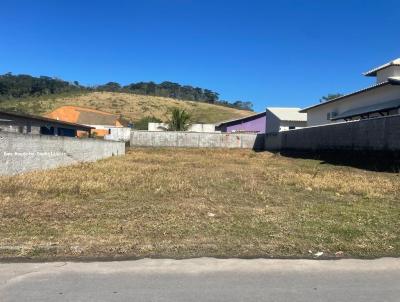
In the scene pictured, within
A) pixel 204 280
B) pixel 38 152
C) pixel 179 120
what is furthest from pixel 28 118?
pixel 179 120

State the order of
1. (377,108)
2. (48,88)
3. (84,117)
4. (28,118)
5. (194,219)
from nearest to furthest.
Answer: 1. (194,219)
2. (377,108)
3. (28,118)
4. (84,117)
5. (48,88)

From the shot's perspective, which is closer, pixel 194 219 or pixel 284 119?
pixel 194 219

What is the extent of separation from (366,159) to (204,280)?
20.4 meters

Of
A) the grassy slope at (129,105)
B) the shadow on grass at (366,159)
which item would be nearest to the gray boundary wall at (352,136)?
the shadow on grass at (366,159)

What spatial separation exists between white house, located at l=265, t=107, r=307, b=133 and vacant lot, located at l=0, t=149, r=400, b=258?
4400 cm

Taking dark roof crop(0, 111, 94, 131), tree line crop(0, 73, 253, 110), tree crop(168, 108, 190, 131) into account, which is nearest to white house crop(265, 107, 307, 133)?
tree crop(168, 108, 190, 131)

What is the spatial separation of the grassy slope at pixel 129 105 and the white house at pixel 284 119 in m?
52.2

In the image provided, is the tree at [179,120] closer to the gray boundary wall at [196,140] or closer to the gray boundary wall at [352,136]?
the gray boundary wall at [196,140]

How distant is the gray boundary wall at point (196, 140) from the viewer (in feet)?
181

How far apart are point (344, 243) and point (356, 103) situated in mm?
34286

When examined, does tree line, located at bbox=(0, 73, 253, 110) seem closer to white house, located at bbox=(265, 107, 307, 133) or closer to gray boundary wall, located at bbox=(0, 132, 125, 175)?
white house, located at bbox=(265, 107, 307, 133)

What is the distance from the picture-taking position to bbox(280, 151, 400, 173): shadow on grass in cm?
2070

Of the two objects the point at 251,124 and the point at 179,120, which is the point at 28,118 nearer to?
the point at 179,120

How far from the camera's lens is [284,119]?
189 feet
